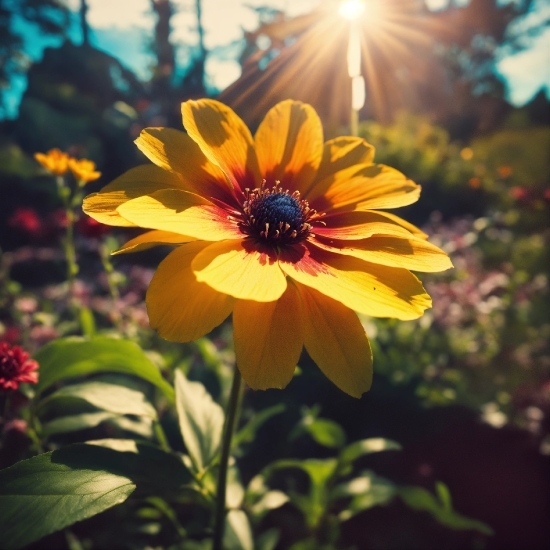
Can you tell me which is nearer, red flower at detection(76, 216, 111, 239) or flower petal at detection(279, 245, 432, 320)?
flower petal at detection(279, 245, 432, 320)

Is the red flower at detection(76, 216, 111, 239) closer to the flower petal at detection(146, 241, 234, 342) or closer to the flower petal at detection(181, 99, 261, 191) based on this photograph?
the flower petal at detection(181, 99, 261, 191)

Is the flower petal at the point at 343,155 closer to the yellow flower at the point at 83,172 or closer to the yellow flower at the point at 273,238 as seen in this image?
→ the yellow flower at the point at 273,238

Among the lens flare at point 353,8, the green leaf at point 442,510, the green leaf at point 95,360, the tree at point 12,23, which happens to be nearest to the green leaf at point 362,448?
the green leaf at point 442,510

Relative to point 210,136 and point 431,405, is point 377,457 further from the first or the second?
point 210,136

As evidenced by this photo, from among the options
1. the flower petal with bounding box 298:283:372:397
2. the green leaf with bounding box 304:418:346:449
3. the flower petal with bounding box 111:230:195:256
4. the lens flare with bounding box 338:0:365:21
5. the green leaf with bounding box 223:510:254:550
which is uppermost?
the lens flare with bounding box 338:0:365:21

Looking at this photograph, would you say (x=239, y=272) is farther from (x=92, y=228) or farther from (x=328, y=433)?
(x=92, y=228)

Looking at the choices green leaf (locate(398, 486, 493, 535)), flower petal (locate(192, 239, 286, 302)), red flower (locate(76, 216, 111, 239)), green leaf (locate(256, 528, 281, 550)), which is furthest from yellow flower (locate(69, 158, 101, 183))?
green leaf (locate(398, 486, 493, 535))

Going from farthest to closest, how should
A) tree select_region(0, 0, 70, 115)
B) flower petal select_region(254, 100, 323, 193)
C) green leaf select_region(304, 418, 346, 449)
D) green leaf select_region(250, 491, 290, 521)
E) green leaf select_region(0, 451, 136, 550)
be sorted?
tree select_region(0, 0, 70, 115)
green leaf select_region(304, 418, 346, 449)
green leaf select_region(250, 491, 290, 521)
flower petal select_region(254, 100, 323, 193)
green leaf select_region(0, 451, 136, 550)
